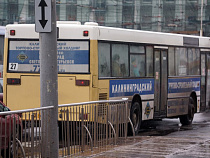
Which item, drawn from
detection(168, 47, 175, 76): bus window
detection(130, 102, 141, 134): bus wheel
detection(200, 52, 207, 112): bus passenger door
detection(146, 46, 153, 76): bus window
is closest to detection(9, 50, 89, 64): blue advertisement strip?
detection(130, 102, 141, 134): bus wheel

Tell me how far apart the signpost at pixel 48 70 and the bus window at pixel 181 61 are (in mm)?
10154

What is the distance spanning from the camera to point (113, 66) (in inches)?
599

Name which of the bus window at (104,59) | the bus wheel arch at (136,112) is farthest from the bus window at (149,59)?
the bus window at (104,59)

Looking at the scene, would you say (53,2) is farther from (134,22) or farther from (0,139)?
(134,22)

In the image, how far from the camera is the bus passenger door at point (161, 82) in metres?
17.6

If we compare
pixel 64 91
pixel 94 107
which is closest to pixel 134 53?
pixel 64 91

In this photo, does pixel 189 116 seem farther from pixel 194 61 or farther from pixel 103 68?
pixel 103 68

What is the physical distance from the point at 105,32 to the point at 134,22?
49.7 metres

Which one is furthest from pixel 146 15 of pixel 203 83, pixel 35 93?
pixel 35 93

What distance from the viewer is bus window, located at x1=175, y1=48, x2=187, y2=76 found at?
18.8 m

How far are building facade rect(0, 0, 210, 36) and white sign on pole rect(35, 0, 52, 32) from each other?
54.8m

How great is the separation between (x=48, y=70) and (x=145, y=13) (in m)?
56.2

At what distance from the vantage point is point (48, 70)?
9125mm

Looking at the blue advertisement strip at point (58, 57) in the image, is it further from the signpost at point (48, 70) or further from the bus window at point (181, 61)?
the bus window at point (181, 61)
